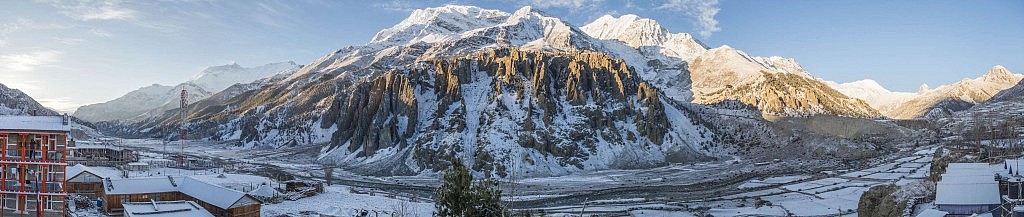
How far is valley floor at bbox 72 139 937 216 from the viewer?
6656 centimetres

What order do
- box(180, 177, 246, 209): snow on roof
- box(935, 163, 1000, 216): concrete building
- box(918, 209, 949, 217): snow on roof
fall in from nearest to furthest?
1. box(935, 163, 1000, 216): concrete building
2. box(918, 209, 949, 217): snow on roof
3. box(180, 177, 246, 209): snow on roof

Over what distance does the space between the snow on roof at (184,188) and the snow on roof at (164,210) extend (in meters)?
3.92

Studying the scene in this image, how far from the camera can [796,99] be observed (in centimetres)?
18738

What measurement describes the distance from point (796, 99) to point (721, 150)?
6376 centimetres

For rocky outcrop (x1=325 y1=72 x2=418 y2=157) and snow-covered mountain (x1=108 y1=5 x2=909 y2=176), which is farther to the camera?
rocky outcrop (x1=325 y1=72 x2=418 y2=157)

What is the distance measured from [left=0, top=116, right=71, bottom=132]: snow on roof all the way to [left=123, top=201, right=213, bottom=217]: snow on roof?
299 inches

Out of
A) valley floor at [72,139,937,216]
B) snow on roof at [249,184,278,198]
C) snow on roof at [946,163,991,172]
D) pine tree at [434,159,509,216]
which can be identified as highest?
pine tree at [434,159,509,216]

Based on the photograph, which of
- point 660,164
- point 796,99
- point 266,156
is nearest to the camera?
point 660,164

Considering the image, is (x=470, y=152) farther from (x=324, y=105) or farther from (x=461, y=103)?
(x=324, y=105)

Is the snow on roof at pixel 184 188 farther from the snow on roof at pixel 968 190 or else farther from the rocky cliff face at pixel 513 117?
the rocky cliff face at pixel 513 117

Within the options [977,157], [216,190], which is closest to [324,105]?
[216,190]

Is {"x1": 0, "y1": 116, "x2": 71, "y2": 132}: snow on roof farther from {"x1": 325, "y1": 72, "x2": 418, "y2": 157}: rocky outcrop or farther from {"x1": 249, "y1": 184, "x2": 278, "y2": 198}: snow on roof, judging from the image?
{"x1": 325, "y1": 72, "x2": 418, "y2": 157}: rocky outcrop

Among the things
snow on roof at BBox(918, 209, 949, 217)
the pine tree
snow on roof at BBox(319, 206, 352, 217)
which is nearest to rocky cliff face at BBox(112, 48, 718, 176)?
snow on roof at BBox(319, 206, 352, 217)

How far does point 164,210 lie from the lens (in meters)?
43.1
